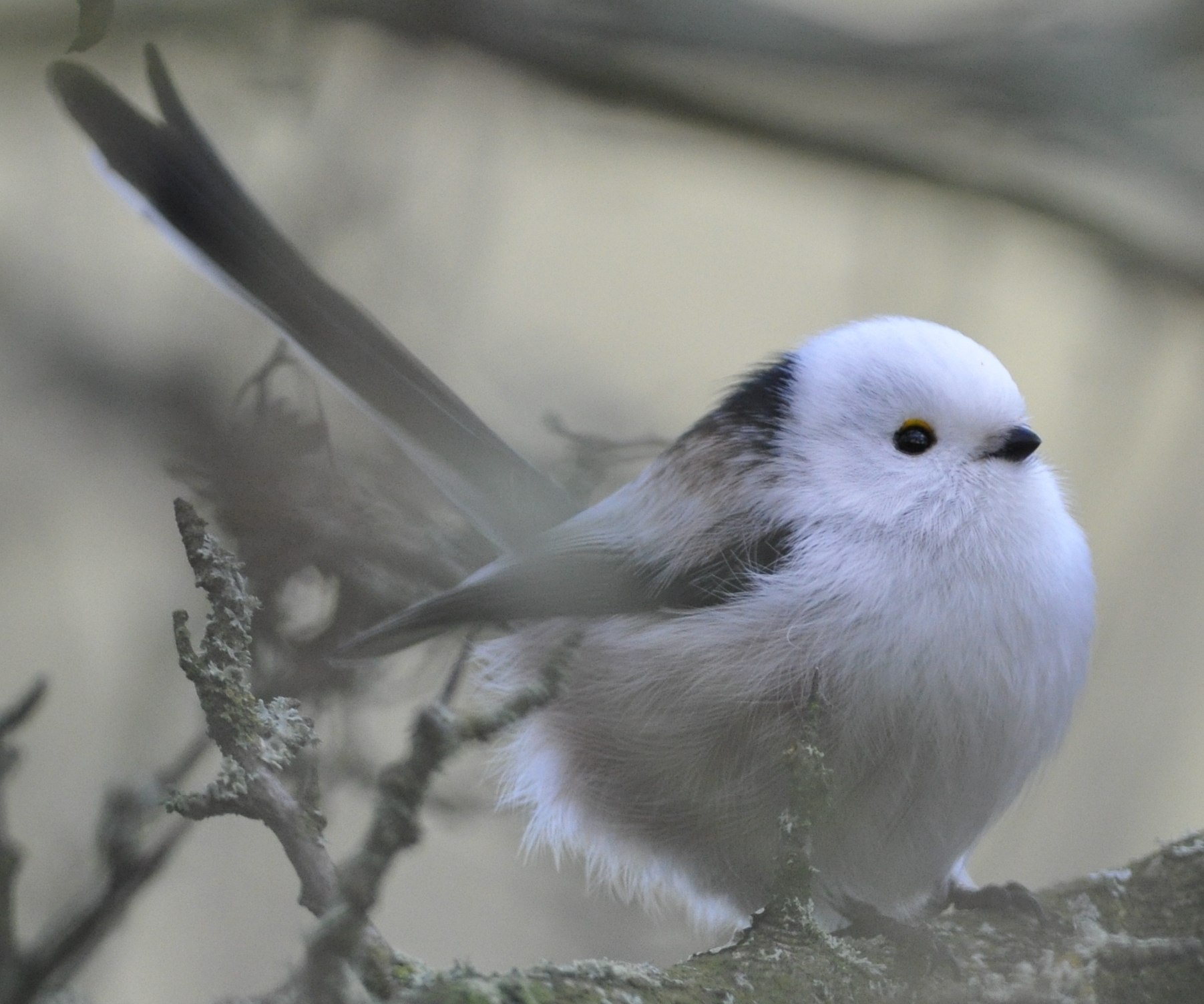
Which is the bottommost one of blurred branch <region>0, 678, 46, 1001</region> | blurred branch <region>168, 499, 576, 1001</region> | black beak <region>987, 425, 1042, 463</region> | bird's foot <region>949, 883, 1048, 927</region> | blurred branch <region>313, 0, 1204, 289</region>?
blurred branch <region>0, 678, 46, 1001</region>

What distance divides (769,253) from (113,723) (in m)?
2.31

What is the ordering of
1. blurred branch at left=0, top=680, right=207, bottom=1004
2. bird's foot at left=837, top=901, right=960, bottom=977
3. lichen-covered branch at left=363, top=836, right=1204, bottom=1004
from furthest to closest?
bird's foot at left=837, top=901, right=960, bottom=977
lichen-covered branch at left=363, top=836, right=1204, bottom=1004
blurred branch at left=0, top=680, right=207, bottom=1004

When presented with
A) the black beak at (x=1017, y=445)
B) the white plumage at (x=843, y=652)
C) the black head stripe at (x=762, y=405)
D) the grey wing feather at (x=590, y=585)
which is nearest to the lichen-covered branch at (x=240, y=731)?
the grey wing feather at (x=590, y=585)

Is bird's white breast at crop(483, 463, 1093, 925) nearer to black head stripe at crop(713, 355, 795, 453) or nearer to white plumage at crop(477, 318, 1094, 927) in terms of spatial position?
white plumage at crop(477, 318, 1094, 927)

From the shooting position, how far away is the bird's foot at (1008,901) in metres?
1.75

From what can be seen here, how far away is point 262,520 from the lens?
1661 mm

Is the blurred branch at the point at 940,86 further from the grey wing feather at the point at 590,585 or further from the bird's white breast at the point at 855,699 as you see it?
the grey wing feather at the point at 590,585

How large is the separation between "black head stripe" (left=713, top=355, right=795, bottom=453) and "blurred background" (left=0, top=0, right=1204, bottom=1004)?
104mm

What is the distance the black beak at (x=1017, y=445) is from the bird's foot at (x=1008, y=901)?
2.13 ft

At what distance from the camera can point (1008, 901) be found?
178 cm

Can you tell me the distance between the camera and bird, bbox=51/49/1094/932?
1726 millimetres

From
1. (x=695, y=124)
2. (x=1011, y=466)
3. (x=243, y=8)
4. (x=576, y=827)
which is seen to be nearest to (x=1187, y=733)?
(x=1011, y=466)

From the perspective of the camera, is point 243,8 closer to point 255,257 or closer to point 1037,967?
point 255,257

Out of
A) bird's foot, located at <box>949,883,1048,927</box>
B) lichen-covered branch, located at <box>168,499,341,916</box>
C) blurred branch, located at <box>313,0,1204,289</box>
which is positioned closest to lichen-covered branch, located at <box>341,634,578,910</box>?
lichen-covered branch, located at <box>168,499,341,916</box>
